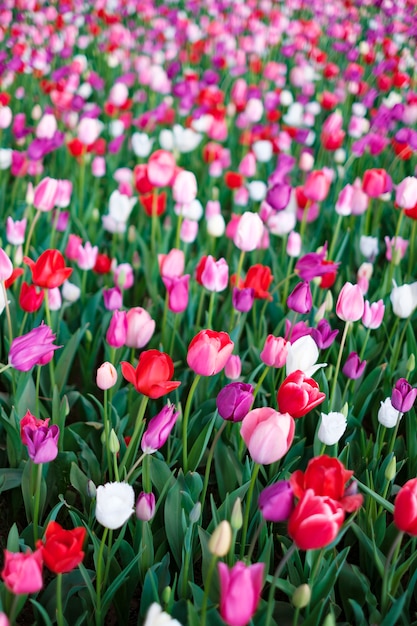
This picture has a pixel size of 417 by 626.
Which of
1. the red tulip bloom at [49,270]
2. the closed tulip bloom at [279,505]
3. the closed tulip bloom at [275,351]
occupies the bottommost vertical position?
the closed tulip bloom at [279,505]

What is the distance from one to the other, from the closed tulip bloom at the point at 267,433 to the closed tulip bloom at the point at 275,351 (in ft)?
1.02

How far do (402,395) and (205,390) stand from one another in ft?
1.66

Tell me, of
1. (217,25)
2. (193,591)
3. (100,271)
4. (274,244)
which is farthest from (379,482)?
(217,25)

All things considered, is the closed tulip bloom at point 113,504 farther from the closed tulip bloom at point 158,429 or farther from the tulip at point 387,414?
the tulip at point 387,414

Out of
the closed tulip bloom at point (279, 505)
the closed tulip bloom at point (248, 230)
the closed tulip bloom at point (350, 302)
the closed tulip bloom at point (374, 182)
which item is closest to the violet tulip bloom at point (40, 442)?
the closed tulip bloom at point (279, 505)

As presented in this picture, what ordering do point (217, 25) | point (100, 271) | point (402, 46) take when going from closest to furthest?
point (100, 271) → point (217, 25) → point (402, 46)

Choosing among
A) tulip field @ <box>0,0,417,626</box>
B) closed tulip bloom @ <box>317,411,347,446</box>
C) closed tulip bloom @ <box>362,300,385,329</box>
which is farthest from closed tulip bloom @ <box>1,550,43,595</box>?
closed tulip bloom @ <box>362,300,385,329</box>

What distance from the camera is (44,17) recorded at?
4.71 metres

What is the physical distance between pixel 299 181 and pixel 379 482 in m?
1.92

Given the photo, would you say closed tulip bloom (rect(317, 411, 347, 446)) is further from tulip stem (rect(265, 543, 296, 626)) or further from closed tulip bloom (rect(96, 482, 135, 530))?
closed tulip bloom (rect(96, 482, 135, 530))

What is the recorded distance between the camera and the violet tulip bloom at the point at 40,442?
1.02 m

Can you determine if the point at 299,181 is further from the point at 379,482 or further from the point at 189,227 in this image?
the point at 379,482

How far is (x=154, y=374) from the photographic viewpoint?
1.07 metres

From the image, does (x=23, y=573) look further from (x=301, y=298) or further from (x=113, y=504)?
(x=301, y=298)
